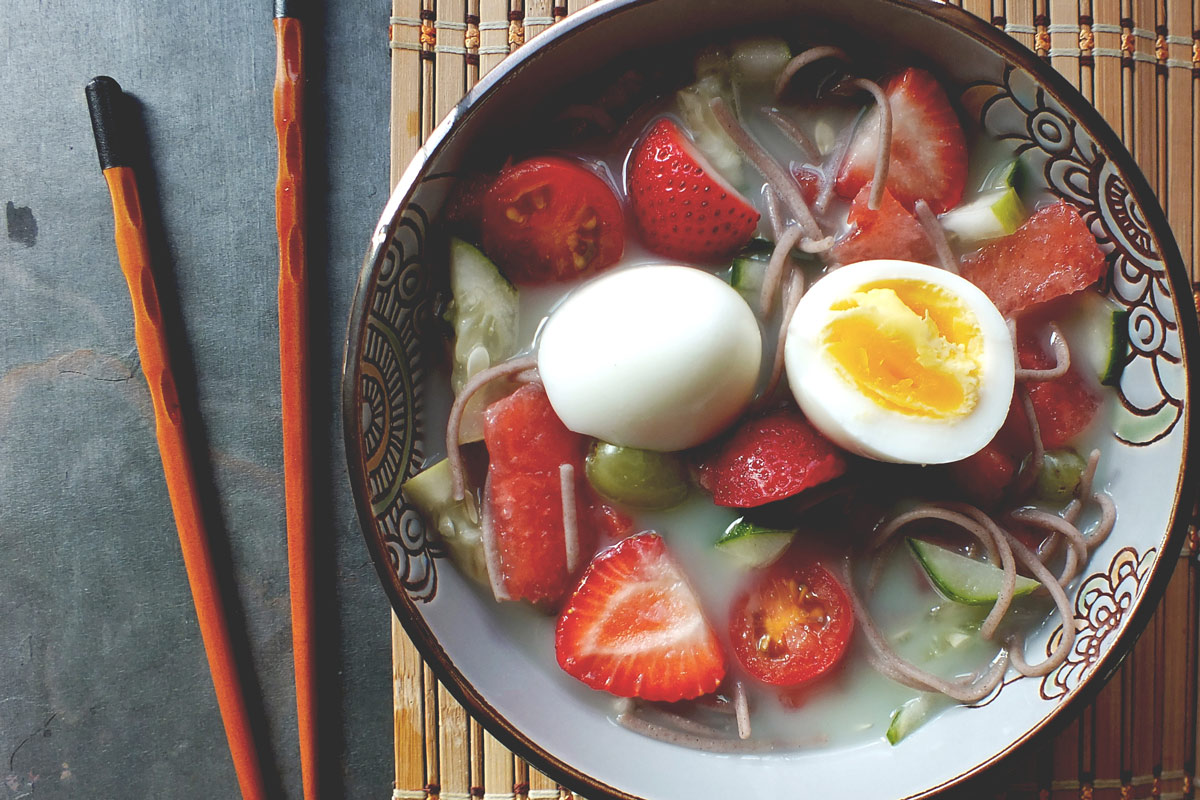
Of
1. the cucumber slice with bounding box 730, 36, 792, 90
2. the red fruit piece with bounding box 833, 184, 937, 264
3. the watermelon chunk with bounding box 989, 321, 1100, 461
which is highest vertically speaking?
the cucumber slice with bounding box 730, 36, 792, 90

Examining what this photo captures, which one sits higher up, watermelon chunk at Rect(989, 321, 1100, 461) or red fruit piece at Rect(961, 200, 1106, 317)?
red fruit piece at Rect(961, 200, 1106, 317)

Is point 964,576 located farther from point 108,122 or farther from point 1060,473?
point 108,122

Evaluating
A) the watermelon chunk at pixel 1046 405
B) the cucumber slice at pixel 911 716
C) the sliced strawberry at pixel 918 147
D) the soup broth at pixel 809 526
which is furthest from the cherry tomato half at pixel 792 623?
the sliced strawberry at pixel 918 147

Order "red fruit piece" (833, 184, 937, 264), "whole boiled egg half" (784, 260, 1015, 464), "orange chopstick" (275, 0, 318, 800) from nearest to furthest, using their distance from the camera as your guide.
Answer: "whole boiled egg half" (784, 260, 1015, 464), "red fruit piece" (833, 184, 937, 264), "orange chopstick" (275, 0, 318, 800)

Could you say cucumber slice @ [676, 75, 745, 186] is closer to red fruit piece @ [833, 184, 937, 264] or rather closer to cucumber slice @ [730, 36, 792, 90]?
cucumber slice @ [730, 36, 792, 90]

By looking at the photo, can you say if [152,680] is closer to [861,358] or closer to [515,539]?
[515,539]

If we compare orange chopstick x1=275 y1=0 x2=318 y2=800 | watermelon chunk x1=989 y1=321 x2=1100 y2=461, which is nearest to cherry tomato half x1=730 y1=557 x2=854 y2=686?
watermelon chunk x1=989 y1=321 x2=1100 y2=461
